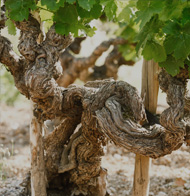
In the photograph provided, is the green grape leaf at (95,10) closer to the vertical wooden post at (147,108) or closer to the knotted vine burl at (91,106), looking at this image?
the knotted vine burl at (91,106)

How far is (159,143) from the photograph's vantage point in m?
2.68

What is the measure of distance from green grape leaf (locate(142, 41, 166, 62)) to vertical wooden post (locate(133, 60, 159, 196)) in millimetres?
846

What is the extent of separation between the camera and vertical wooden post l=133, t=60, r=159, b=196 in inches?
127

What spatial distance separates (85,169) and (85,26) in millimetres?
1409

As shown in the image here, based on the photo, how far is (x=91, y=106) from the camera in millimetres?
2865

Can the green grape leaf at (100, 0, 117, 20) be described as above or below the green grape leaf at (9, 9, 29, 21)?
above

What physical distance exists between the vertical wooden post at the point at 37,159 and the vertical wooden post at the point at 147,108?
0.90 metres

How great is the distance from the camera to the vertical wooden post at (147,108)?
3.23 m

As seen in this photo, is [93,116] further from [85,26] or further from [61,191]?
[61,191]

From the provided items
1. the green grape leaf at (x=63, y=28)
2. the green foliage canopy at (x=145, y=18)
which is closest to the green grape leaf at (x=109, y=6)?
the green foliage canopy at (x=145, y=18)

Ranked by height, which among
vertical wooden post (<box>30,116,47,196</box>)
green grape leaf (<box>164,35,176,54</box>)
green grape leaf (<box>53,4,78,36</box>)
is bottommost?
vertical wooden post (<box>30,116,47,196</box>)

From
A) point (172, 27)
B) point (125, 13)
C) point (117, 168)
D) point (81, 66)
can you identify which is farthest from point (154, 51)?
point (81, 66)

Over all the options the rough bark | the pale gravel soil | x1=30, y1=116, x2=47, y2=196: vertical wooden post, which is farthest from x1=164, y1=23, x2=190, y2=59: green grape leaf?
the rough bark

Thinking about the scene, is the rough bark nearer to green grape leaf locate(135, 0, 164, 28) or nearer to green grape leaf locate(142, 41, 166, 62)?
green grape leaf locate(142, 41, 166, 62)
